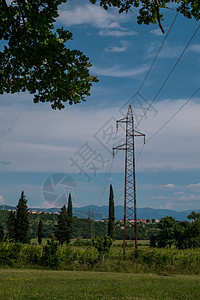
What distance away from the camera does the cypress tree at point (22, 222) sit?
2753 inches

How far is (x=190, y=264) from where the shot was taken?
1076 inches

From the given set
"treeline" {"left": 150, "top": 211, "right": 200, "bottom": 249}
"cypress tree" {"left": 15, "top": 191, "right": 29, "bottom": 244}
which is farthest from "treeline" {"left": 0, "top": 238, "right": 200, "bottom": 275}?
"cypress tree" {"left": 15, "top": 191, "right": 29, "bottom": 244}

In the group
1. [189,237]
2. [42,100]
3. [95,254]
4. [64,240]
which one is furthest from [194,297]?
[64,240]

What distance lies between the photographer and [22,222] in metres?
71.4

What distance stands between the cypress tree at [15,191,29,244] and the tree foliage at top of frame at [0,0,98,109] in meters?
67.2

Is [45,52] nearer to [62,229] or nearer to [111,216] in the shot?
[111,216]

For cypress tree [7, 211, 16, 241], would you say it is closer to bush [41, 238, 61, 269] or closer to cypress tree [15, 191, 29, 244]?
cypress tree [15, 191, 29, 244]

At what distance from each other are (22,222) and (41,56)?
70065 mm

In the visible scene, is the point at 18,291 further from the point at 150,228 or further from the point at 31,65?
the point at 150,228

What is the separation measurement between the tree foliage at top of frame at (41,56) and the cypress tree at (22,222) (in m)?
67.2

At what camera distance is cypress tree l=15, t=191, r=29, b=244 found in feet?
229

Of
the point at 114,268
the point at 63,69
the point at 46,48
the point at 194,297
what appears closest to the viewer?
the point at 46,48

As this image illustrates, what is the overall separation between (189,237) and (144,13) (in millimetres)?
62382

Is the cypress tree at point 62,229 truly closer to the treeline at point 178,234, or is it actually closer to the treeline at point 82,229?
the treeline at point 178,234
